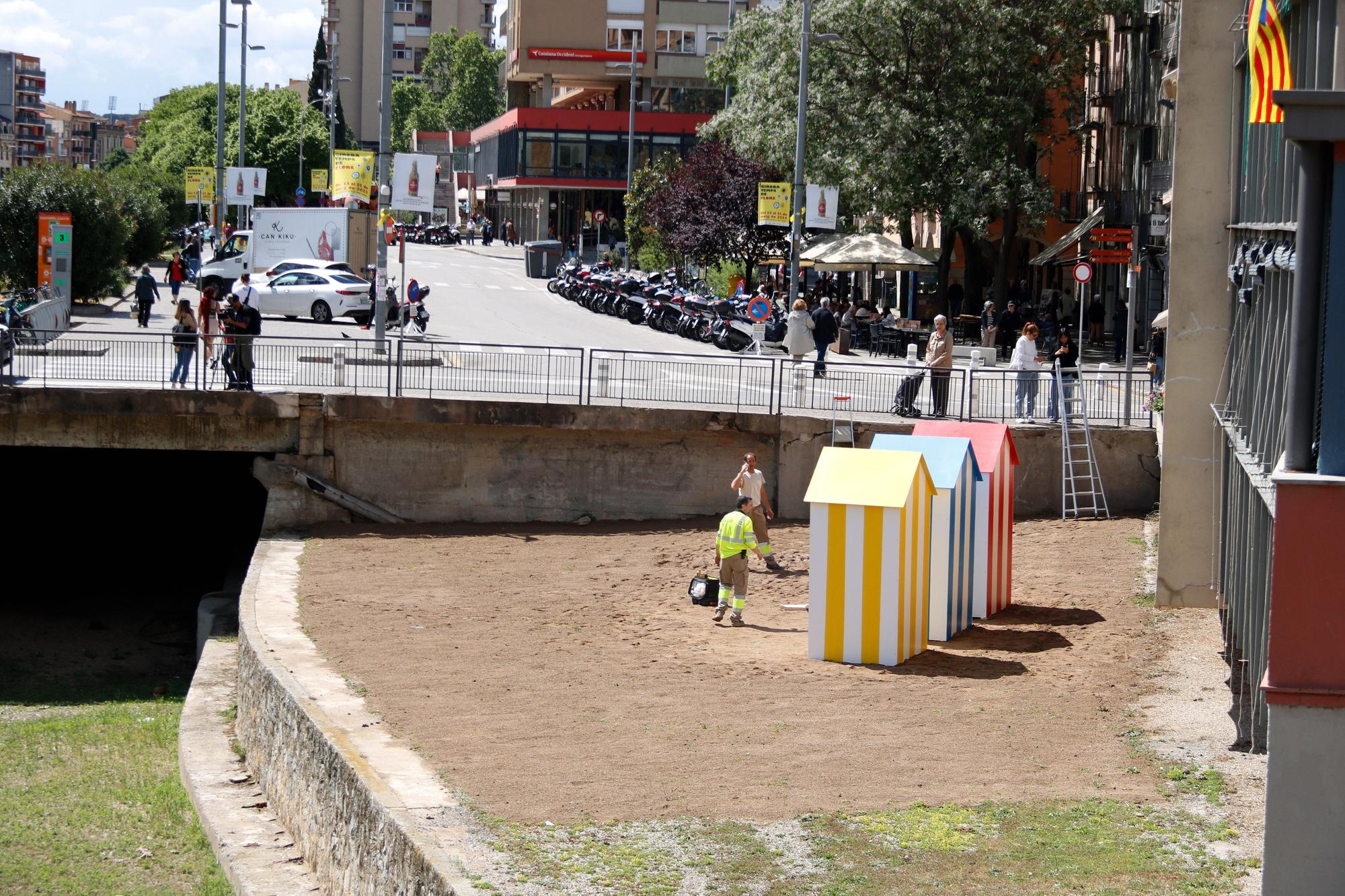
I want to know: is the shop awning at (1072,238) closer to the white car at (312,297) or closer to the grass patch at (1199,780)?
the white car at (312,297)

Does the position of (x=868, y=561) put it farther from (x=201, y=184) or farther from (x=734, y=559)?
(x=201, y=184)

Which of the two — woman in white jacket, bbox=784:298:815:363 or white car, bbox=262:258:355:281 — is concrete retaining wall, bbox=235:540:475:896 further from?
white car, bbox=262:258:355:281

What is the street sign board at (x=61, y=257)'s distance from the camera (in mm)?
39594

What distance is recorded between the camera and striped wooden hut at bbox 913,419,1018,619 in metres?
18.2

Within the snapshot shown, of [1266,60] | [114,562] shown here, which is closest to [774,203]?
[114,562]

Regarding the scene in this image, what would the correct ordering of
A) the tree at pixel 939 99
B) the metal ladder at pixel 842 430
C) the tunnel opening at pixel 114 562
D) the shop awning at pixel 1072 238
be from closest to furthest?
the tunnel opening at pixel 114 562
the metal ladder at pixel 842 430
the tree at pixel 939 99
the shop awning at pixel 1072 238

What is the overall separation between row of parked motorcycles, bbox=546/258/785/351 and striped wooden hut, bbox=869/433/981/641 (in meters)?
20.9

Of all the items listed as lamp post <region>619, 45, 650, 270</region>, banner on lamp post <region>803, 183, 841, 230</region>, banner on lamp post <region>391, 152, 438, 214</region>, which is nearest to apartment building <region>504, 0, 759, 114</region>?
lamp post <region>619, 45, 650, 270</region>

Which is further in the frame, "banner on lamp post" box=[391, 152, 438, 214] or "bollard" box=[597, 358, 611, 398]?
"banner on lamp post" box=[391, 152, 438, 214]

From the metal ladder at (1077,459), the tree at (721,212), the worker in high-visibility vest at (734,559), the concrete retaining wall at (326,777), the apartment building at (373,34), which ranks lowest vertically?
the concrete retaining wall at (326,777)

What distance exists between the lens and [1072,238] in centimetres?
4662

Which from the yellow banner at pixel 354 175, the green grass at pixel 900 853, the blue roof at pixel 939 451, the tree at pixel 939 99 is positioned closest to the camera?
the green grass at pixel 900 853

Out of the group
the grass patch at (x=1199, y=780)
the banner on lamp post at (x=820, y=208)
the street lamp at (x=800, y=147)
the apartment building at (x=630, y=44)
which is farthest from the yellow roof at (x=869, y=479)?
the apartment building at (x=630, y=44)

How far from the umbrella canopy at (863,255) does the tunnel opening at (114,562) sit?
17.5 metres
